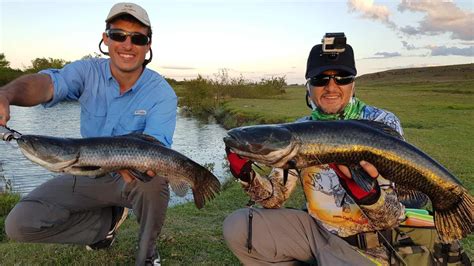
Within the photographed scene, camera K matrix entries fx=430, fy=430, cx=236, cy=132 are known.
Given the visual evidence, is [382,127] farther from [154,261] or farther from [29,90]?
[29,90]

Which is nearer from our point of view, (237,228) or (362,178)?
(362,178)

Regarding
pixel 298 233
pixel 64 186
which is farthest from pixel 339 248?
pixel 64 186

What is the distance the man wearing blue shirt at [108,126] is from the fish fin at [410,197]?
2262 mm

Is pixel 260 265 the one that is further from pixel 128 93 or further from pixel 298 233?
pixel 128 93

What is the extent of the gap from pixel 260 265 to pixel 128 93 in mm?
2289

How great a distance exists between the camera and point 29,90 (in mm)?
4148

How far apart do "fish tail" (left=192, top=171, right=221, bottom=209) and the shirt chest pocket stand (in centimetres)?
96

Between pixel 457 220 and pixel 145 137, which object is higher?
pixel 145 137

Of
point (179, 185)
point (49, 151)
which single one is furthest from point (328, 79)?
point (49, 151)

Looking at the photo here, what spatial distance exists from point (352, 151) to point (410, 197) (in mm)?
1165

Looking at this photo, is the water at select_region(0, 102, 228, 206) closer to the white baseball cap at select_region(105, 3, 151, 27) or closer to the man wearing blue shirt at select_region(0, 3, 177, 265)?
the man wearing blue shirt at select_region(0, 3, 177, 265)

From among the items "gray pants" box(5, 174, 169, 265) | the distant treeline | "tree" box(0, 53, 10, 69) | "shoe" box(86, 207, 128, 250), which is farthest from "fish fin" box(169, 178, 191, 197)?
"tree" box(0, 53, 10, 69)

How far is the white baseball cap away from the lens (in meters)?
4.43

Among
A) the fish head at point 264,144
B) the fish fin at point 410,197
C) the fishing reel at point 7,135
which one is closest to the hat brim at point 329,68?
the fish head at point 264,144
